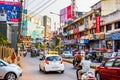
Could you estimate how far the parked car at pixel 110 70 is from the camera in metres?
15.2

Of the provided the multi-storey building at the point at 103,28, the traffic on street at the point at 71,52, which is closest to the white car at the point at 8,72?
the traffic on street at the point at 71,52

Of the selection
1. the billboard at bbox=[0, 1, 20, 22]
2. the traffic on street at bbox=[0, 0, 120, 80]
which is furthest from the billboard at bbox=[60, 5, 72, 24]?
Result: the billboard at bbox=[0, 1, 20, 22]

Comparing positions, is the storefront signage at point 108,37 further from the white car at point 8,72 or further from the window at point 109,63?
the window at point 109,63

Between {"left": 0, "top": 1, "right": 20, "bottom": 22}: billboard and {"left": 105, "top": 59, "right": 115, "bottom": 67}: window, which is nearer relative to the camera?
{"left": 105, "top": 59, "right": 115, "bottom": 67}: window

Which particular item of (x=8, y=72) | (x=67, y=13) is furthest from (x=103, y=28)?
(x=8, y=72)

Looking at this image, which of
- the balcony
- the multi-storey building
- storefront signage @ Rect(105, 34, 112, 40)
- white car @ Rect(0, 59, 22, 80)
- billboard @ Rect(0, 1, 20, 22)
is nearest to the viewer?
white car @ Rect(0, 59, 22, 80)

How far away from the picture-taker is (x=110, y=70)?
620 inches

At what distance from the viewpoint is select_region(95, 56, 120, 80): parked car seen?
597 inches

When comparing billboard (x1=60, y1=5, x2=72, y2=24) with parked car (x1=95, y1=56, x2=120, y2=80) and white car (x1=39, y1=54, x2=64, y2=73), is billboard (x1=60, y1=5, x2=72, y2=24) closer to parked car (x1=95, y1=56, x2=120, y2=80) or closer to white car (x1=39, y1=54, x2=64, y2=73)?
white car (x1=39, y1=54, x2=64, y2=73)

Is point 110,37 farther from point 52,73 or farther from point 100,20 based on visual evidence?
point 52,73

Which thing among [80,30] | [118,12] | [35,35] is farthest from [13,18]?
[35,35]

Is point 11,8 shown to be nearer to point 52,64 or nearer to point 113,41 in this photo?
point 52,64

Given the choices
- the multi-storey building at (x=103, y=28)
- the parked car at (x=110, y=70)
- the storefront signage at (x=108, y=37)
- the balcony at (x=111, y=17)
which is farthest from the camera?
the storefront signage at (x=108, y=37)

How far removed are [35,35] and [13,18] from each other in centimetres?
8754
